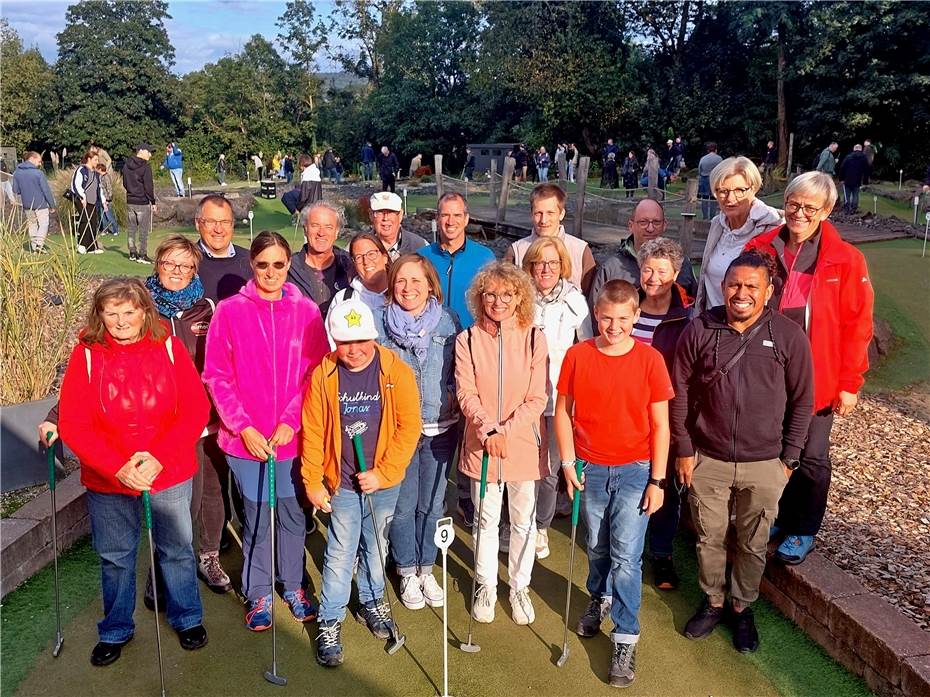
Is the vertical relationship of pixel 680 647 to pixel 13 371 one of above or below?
below

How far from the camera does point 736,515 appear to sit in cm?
376

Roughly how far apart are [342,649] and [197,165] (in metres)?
43.6

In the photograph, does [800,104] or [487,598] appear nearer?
[487,598]

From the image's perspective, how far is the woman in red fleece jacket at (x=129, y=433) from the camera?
11.0 feet

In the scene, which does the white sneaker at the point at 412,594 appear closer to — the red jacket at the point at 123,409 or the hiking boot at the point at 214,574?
the hiking boot at the point at 214,574

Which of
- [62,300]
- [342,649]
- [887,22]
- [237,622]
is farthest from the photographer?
[887,22]

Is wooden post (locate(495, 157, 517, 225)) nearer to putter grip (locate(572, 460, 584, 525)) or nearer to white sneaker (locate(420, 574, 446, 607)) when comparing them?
white sneaker (locate(420, 574, 446, 607))

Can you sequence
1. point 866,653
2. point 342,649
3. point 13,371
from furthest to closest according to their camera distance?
point 13,371 → point 342,649 → point 866,653

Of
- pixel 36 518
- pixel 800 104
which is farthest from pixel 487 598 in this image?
pixel 800 104

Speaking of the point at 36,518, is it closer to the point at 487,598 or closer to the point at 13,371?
the point at 13,371

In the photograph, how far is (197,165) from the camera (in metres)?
43.3

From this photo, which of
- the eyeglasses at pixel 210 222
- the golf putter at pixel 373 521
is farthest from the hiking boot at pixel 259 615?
the eyeglasses at pixel 210 222

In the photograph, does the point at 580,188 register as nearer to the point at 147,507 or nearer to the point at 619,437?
the point at 619,437

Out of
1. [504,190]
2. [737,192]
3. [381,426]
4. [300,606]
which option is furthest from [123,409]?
[504,190]
